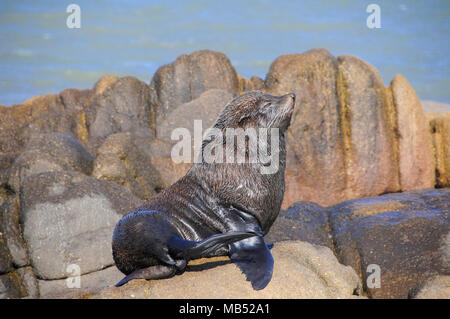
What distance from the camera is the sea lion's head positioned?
14.5ft

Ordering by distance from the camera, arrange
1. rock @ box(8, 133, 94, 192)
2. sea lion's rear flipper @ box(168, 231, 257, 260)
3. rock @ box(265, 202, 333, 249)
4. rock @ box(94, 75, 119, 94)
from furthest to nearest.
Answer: rock @ box(94, 75, 119, 94), rock @ box(8, 133, 94, 192), rock @ box(265, 202, 333, 249), sea lion's rear flipper @ box(168, 231, 257, 260)

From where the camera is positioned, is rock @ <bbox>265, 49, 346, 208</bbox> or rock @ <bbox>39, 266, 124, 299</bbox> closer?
rock @ <bbox>39, 266, 124, 299</bbox>

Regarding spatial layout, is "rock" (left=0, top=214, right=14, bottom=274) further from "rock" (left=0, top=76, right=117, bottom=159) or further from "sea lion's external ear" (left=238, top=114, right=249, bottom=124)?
"rock" (left=0, top=76, right=117, bottom=159)

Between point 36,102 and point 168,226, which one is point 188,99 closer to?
point 36,102

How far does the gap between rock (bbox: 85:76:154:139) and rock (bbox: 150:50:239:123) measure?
1.05ft

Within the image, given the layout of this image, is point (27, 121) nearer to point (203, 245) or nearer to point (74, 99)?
point (74, 99)

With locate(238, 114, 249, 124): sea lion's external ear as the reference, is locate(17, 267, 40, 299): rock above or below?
below

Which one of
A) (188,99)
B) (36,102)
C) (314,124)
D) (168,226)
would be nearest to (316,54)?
(314,124)

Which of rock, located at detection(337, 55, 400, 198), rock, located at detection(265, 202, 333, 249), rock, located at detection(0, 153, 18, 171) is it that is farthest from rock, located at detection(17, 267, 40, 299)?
rock, located at detection(337, 55, 400, 198)

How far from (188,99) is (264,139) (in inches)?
375

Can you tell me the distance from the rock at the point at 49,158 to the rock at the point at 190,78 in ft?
13.3

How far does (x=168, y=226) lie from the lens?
4113mm
